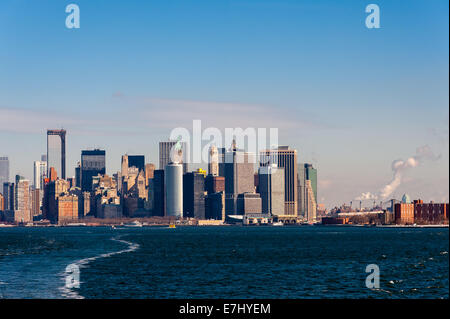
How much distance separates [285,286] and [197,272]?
19.6 metres

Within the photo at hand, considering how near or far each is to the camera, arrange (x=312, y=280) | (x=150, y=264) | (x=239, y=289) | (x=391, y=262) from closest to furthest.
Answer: (x=239, y=289) < (x=312, y=280) < (x=150, y=264) < (x=391, y=262)

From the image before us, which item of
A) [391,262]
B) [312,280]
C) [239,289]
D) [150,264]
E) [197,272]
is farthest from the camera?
[391,262]

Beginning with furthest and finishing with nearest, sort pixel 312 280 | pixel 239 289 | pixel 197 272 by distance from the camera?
1. pixel 197 272
2. pixel 312 280
3. pixel 239 289
